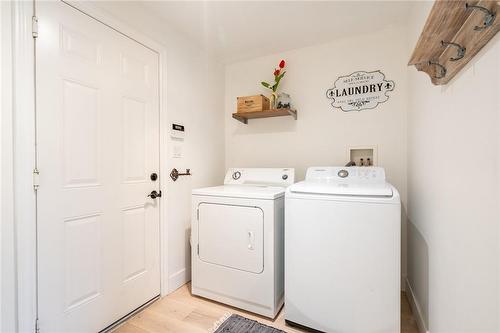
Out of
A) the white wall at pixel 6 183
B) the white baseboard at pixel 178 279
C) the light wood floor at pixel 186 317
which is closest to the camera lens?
the white wall at pixel 6 183

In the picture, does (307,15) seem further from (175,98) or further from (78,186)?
(78,186)

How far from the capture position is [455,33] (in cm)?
79

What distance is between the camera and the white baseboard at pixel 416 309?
1.45 metres

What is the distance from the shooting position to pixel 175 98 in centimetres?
203

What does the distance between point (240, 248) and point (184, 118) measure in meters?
1.25

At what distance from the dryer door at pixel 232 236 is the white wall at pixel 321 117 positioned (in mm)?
910

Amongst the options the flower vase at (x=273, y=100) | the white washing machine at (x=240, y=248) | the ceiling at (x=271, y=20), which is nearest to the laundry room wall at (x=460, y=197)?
the ceiling at (x=271, y=20)

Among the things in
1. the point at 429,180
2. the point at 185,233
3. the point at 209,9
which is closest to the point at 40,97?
the point at 209,9

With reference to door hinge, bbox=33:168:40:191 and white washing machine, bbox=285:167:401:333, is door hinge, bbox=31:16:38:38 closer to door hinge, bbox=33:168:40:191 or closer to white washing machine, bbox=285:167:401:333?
door hinge, bbox=33:168:40:191

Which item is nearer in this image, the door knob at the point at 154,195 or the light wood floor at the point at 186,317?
the light wood floor at the point at 186,317

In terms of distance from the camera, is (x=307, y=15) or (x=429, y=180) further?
(x=307, y=15)

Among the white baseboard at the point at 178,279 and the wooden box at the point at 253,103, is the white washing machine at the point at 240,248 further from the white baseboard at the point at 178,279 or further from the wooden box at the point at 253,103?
the wooden box at the point at 253,103

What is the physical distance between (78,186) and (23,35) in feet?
2.65

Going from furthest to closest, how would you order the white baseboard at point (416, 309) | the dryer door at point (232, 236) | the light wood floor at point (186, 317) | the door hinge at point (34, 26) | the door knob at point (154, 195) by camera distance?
the door knob at point (154, 195) < the dryer door at point (232, 236) < the light wood floor at point (186, 317) < the white baseboard at point (416, 309) < the door hinge at point (34, 26)
